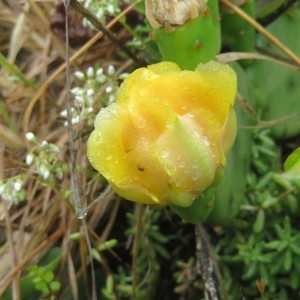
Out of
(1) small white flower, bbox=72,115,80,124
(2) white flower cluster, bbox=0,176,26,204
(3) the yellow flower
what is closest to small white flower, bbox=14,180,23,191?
(2) white flower cluster, bbox=0,176,26,204

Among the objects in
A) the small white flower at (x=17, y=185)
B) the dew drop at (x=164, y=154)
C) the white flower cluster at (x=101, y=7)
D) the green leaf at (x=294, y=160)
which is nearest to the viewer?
the dew drop at (x=164, y=154)

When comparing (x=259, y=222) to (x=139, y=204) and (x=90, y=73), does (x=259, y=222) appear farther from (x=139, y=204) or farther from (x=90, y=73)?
(x=90, y=73)

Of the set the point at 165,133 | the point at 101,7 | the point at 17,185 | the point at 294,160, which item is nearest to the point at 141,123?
the point at 165,133

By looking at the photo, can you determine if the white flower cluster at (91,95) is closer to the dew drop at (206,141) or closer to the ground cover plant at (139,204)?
the ground cover plant at (139,204)

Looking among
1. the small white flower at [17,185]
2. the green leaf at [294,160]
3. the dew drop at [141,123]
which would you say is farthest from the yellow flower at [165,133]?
the small white flower at [17,185]

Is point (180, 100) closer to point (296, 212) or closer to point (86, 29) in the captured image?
point (296, 212)

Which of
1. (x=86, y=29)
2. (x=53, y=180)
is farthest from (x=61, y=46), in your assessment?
(x=53, y=180)
